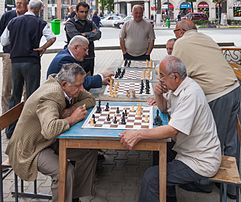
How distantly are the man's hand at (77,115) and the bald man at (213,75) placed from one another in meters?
1.03

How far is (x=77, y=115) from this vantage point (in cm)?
320

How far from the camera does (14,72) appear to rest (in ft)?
17.7

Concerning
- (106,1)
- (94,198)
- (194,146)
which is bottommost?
(94,198)

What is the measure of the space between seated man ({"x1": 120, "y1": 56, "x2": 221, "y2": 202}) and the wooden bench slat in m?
0.05

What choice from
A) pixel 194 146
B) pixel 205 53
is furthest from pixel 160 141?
pixel 205 53

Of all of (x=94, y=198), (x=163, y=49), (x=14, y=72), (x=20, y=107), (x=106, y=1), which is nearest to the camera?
(x=20, y=107)

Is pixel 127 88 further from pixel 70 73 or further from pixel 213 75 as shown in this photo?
pixel 70 73

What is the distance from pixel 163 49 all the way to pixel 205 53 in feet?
47.2

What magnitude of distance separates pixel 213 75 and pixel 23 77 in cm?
270

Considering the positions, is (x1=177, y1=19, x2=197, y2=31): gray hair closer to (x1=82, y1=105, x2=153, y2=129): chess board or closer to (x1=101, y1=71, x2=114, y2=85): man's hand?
(x1=82, y1=105, x2=153, y2=129): chess board

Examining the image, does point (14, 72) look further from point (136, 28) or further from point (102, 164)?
point (136, 28)

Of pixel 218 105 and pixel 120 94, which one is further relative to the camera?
pixel 120 94

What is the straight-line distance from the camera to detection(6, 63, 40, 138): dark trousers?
5.37 metres

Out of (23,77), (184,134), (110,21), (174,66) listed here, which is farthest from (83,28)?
(110,21)
